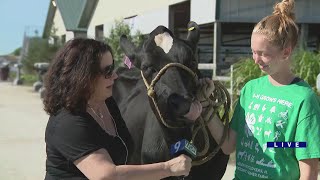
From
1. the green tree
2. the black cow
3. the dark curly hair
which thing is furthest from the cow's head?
the green tree

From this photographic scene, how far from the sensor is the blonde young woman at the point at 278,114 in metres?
2.50

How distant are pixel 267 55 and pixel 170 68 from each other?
2.58 feet

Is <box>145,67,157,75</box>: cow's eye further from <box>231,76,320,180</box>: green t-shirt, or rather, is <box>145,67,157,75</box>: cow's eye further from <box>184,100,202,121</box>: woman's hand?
<box>231,76,320,180</box>: green t-shirt

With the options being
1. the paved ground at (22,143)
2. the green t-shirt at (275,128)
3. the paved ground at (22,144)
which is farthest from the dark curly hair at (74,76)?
the paved ground at (22,143)

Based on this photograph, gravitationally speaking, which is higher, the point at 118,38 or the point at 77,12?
the point at 77,12

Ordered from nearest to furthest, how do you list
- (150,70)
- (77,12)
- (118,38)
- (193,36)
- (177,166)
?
(177,166), (150,70), (193,36), (118,38), (77,12)

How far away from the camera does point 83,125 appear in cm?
238

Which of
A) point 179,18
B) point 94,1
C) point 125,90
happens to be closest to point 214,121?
point 125,90

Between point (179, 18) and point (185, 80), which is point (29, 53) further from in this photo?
point (185, 80)

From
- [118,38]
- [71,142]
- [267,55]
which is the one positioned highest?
[267,55]

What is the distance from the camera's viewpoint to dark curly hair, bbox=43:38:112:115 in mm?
2412

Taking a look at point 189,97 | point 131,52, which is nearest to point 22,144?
point 131,52

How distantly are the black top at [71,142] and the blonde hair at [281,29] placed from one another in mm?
958

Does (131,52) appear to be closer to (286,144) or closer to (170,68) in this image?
(170,68)
